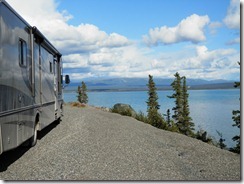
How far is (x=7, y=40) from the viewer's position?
8.41 metres

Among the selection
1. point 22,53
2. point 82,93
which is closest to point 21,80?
point 22,53

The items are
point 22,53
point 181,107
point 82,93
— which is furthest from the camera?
point 82,93

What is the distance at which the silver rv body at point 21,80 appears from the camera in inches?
320

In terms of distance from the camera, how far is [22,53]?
9820 millimetres

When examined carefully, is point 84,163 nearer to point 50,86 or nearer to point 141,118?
point 50,86

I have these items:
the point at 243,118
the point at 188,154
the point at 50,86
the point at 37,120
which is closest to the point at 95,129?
the point at 50,86

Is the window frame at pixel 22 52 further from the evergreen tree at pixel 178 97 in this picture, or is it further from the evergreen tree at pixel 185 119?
the evergreen tree at pixel 178 97

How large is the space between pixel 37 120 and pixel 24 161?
8.03 feet

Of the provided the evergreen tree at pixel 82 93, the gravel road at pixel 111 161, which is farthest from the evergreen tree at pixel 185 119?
the gravel road at pixel 111 161

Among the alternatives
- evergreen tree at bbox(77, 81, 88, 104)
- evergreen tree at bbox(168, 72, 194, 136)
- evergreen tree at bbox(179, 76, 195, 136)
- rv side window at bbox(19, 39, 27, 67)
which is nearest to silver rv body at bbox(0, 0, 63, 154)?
rv side window at bbox(19, 39, 27, 67)

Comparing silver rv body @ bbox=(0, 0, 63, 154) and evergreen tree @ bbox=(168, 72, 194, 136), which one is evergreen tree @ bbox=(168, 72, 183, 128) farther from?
silver rv body @ bbox=(0, 0, 63, 154)

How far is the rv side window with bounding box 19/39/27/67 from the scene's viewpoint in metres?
9.62

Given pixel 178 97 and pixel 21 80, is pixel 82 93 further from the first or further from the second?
pixel 21 80

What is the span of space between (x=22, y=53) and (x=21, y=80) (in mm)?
761
